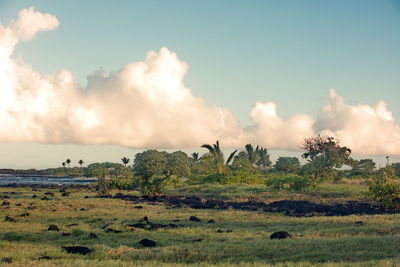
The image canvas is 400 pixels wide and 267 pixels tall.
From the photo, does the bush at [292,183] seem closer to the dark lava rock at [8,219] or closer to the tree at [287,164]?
the dark lava rock at [8,219]

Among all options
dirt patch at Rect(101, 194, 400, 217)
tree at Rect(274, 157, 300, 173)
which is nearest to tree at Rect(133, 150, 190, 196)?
dirt patch at Rect(101, 194, 400, 217)

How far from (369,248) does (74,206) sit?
94.1 feet

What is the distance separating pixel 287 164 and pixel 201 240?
362ft

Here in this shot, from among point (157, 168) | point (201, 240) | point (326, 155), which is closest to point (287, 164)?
point (326, 155)

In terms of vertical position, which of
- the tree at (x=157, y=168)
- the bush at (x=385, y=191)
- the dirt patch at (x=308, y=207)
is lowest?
the dirt patch at (x=308, y=207)

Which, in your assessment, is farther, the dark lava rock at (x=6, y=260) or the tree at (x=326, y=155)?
the tree at (x=326, y=155)

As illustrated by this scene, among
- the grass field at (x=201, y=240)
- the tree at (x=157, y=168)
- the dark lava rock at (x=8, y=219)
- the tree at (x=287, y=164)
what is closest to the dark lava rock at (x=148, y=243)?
the grass field at (x=201, y=240)

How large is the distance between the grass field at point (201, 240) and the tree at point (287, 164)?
90.2 metres

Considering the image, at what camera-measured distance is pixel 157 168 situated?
5097 centimetres

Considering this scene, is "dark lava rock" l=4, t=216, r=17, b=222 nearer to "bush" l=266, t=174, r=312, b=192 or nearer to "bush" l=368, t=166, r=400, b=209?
"bush" l=368, t=166, r=400, b=209

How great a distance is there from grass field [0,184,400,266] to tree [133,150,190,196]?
12638 millimetres

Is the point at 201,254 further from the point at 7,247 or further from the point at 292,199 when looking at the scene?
the point at 292,199

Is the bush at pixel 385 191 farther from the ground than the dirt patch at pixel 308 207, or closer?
farther from the ground

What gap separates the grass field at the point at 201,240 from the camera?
17000mm
